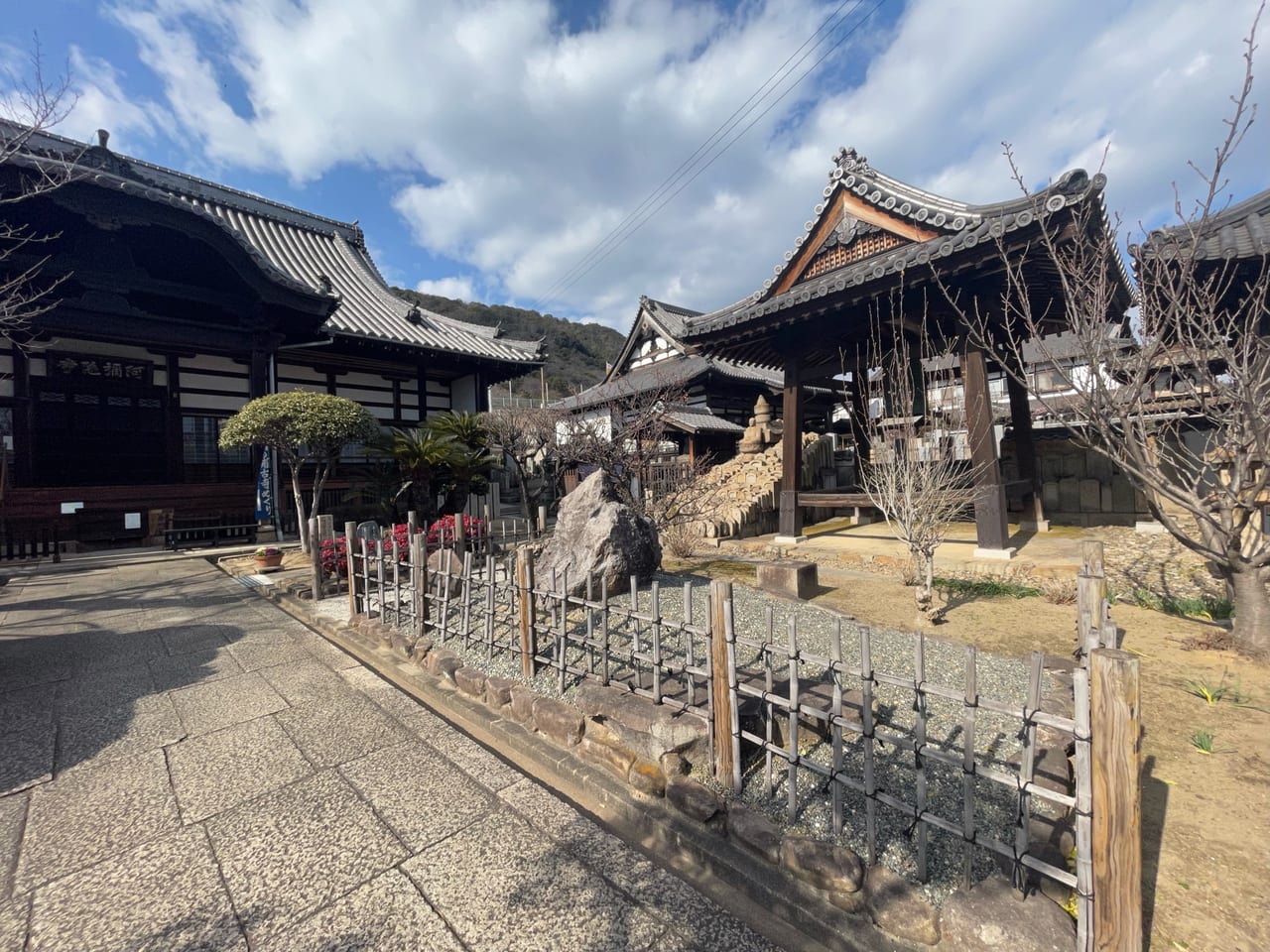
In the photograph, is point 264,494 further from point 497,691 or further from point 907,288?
point 907,288

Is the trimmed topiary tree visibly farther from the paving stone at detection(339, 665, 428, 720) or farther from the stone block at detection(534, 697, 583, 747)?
the stone block at detection(534, 697, 583, 747)

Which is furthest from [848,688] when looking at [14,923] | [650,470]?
[650,470]

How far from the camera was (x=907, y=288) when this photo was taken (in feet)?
23.0

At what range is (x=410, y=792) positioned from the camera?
2.77m

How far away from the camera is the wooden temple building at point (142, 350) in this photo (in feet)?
30.4

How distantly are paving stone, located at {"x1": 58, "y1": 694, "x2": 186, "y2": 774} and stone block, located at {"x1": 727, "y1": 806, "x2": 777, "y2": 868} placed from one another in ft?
11.6

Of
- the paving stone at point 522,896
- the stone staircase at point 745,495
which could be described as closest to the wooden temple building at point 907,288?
the stone staircase at point 745,495

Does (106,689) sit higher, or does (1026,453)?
(1026,453)

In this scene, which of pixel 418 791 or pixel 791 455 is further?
pixel 791 455

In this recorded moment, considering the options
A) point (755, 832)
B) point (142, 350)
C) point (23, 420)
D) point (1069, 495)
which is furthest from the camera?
point (142, 350)

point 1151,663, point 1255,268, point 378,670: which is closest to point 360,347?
point 378,670

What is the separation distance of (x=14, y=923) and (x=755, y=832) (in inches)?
114

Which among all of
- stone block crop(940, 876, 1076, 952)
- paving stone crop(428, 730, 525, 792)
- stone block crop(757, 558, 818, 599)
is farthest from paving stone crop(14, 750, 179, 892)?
stone block crop(757, 558, 818, 599)

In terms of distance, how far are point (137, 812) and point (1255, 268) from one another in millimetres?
10933
